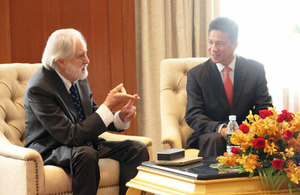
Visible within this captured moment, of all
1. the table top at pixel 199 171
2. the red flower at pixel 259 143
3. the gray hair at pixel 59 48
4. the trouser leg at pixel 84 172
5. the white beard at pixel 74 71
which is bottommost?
the trouser leg at pixel 84 172

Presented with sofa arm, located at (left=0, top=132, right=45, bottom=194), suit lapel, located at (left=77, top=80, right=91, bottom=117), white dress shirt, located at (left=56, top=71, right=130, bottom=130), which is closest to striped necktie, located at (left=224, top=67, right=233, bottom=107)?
white dress shirt, located at (left=56, top=71, right=130, bottom=130)

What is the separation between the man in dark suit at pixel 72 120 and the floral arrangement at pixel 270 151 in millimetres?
875

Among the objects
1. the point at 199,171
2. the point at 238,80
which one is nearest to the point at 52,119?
the point at 199,171

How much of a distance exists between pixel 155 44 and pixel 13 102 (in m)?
2.00

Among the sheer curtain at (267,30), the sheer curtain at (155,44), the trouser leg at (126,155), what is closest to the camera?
the trouser leg at (126,155)

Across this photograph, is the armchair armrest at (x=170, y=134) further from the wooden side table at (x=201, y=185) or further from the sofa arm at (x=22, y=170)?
the sofa arm at (x=22, y=170)

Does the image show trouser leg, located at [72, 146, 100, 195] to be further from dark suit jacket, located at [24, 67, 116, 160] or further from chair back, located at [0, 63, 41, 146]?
chair back, located at [0, 63, 41, 146]

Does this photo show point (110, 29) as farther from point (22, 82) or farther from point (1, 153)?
point (1, 153)

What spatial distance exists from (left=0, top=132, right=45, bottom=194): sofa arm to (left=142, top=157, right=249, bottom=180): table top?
25.0 inches

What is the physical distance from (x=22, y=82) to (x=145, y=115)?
5.79ft

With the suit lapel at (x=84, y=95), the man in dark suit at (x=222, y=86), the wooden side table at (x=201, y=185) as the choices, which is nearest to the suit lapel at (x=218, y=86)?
the man in dark suit at (x=222, y=86)

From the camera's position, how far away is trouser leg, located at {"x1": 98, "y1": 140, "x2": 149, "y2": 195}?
3.36 m

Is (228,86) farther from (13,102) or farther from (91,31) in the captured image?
(13,102)

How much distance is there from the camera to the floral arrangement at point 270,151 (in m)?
2.56
